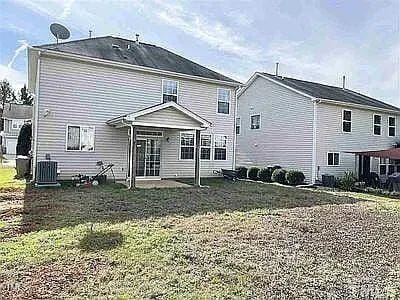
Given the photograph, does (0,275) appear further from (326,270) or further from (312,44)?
(312,44)

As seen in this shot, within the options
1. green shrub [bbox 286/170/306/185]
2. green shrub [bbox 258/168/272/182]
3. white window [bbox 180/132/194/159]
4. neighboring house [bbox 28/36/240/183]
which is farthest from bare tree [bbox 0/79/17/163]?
green shrub [bbox 286/170/306/185]

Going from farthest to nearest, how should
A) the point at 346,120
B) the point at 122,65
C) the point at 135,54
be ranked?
the point at 346,120 < the point at 135,54 < the point at 122,65

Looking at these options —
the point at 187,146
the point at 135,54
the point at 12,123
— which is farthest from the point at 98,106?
the point at 12,123

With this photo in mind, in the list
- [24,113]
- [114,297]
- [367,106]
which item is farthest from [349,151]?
[24,113]

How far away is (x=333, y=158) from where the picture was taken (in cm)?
2019

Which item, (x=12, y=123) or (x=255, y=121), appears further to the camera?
(x=12, y=123)

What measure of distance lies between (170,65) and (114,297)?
15467 mm

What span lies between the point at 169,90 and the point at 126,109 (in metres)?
2.53

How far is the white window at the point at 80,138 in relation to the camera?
15.0m

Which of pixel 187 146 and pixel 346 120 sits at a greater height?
pixel 346 120

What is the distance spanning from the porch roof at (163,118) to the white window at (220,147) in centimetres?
371

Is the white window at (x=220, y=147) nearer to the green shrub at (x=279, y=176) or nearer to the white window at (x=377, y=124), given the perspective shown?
the green shrub at (x=279, y=176)

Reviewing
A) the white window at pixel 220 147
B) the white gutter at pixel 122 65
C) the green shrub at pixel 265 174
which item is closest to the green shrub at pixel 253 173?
the green shrub at pixel 265 174

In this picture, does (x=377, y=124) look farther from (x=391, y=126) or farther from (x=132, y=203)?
(x=132, y=203)
